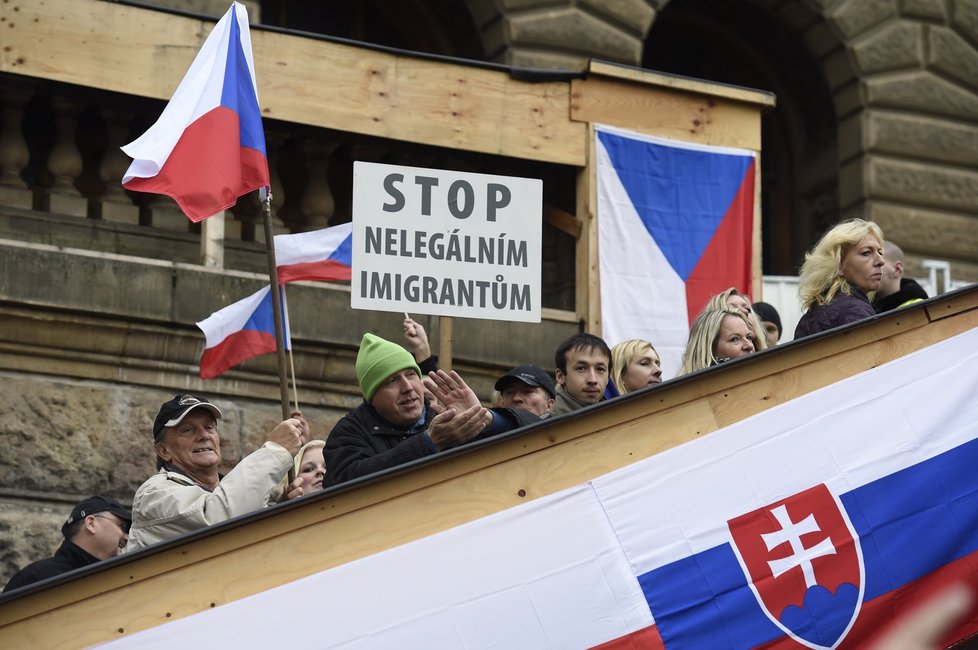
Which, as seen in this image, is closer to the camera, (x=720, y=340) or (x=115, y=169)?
(x=720, y=340)

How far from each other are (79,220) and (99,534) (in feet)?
9.14

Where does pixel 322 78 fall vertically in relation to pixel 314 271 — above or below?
above

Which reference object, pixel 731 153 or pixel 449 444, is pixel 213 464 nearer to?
pixel 449 444

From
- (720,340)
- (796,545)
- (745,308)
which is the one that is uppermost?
(745,308)

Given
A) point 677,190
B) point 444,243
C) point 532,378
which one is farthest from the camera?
point 677,190

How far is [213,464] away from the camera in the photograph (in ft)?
22.2

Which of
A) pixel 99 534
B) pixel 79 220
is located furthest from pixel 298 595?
pixel 79 220

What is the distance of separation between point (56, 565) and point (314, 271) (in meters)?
2.81

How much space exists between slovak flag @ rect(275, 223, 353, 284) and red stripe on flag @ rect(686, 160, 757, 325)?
2.10m

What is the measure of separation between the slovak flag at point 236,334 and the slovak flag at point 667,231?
2.01 metres

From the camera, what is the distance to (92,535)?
22.6 feet

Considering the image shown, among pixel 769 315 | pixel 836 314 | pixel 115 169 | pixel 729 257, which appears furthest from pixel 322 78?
pixel 836 314

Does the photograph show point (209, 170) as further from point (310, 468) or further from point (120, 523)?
point (120, 523)

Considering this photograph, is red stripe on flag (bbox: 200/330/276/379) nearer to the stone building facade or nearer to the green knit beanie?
the stone building facade
